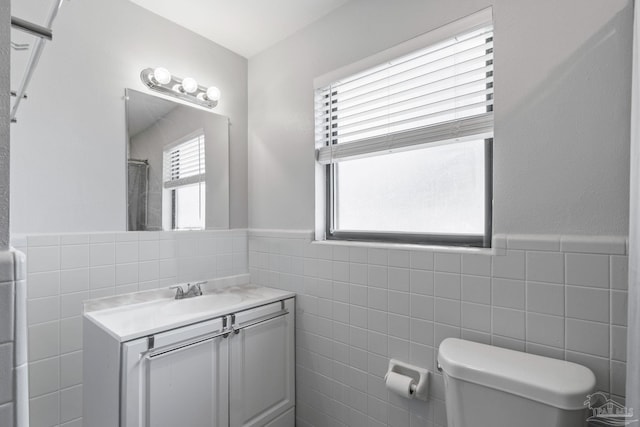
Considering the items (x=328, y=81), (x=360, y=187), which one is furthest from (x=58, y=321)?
(x=328, y=81)

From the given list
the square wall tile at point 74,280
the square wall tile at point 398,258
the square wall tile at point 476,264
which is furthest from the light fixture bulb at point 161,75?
the square wall tile at point 476,264

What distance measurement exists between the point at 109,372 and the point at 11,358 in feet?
3.39

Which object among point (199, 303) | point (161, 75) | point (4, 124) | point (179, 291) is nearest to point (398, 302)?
point (199, 303)

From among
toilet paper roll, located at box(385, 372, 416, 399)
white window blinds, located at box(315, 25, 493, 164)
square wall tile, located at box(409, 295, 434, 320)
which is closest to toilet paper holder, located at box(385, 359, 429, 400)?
toilet paper roll, located at box(385, 372, 416, 399)

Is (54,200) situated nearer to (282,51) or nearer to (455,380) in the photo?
(282,51)

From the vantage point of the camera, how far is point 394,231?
1.68 metres

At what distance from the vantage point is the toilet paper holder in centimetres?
138

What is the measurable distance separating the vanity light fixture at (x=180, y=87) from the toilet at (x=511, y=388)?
1974 mm

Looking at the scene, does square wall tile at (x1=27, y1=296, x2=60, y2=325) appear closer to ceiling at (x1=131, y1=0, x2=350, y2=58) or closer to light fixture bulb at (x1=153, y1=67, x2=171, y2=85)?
→ light fixture bulb at (x1=153, y1=67, x2=171, y2=85)

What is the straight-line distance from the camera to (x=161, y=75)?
1.79m

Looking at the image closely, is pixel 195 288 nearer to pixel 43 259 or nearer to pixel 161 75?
pixel 43 259

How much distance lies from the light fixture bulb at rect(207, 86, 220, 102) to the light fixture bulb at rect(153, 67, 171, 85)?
0.91ft

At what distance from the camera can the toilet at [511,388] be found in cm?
90

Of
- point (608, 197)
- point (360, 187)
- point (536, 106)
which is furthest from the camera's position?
point (360, 187)
